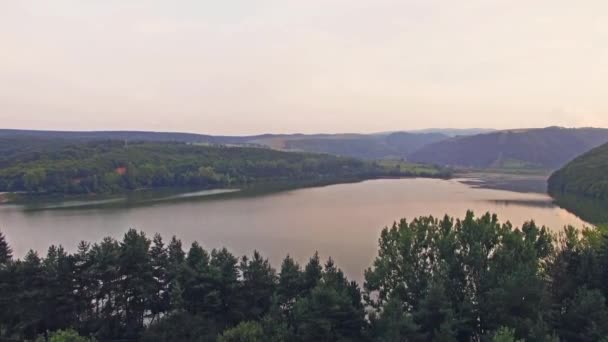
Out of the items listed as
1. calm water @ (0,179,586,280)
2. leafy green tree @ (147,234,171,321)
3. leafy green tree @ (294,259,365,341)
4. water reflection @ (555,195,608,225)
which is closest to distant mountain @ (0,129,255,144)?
calm water @ (0,179,586,280)

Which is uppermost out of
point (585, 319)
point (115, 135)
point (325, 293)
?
point (115, 135)

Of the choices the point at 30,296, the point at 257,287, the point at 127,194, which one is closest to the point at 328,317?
the point at 257,287

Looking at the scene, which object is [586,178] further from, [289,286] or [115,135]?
[115,135]

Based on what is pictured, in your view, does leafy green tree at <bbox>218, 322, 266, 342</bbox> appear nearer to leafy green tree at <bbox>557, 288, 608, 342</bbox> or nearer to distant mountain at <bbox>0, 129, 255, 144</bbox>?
leafy green tree at <bbox>557, 288, 608, 342</bbox>

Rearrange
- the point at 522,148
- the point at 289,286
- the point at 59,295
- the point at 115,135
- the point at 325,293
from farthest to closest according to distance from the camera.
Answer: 1. the point at 115,135
2. the point at 522,148
3. the point at 289,286
4. the point at 59,295
5. the point at 325,293

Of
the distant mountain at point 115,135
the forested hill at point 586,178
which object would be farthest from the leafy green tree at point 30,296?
the distant mountain at point 115,135

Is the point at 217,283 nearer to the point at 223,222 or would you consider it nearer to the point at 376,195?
the point at 223,222
